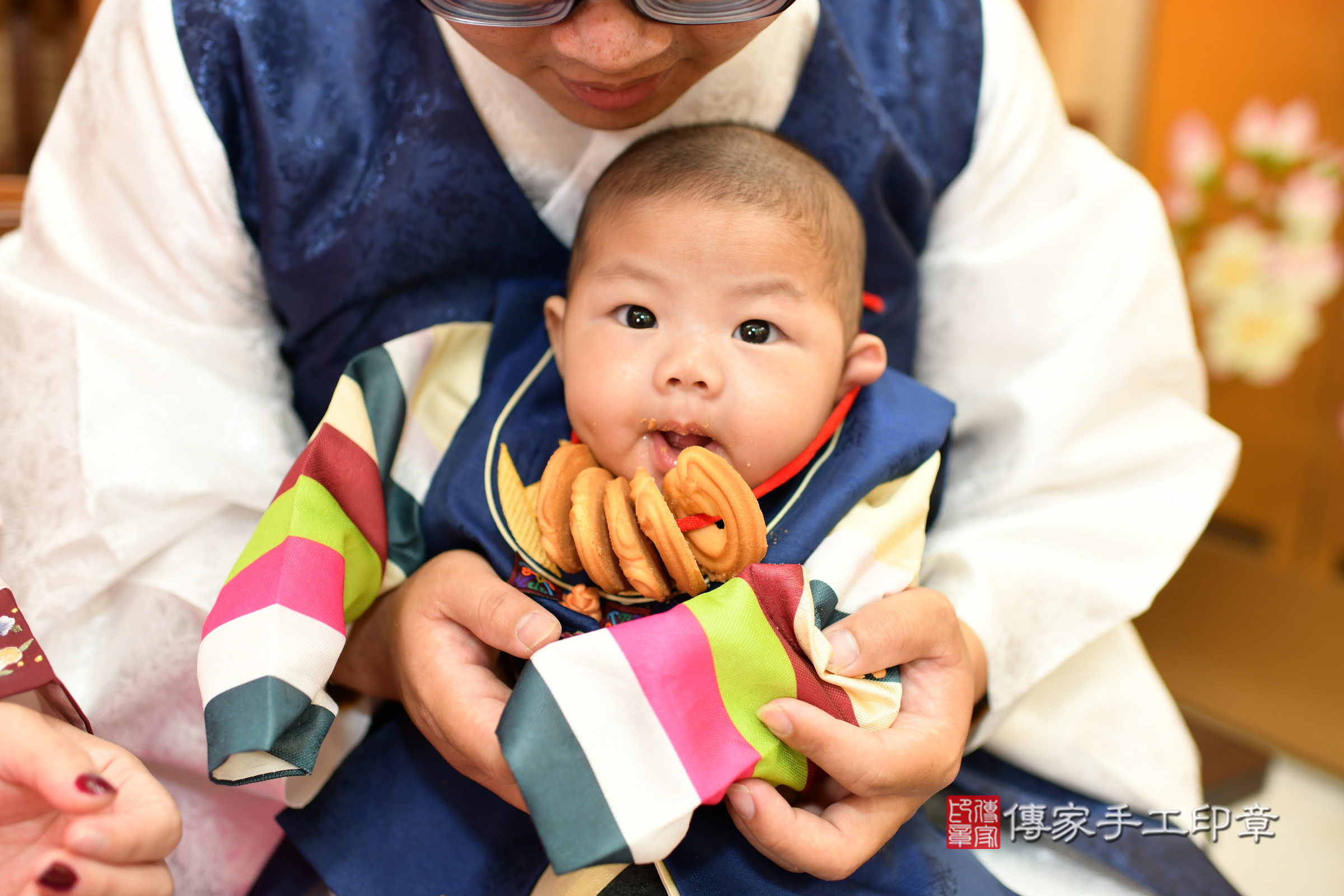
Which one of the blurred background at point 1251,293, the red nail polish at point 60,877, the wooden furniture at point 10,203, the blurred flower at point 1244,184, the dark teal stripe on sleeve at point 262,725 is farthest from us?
the blurred flower at point 1244,184

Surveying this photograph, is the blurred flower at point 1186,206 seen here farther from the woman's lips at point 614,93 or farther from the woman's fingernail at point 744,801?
the woman's fingernail at point 744,801

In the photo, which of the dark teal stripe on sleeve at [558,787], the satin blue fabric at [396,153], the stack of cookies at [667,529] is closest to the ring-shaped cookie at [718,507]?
the stack of cookies at [667,529]

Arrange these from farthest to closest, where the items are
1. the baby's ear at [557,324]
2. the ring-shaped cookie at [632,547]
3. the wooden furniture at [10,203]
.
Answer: the wooden furniture at [10,203], the baby's ear at [557,324], the ring-shaped cookie at [632,547]

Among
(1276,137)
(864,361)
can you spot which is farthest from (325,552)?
(1276,137)

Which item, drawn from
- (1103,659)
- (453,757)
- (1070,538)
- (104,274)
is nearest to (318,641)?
(453,757)

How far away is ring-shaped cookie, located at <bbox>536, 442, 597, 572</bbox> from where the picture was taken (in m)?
0.99

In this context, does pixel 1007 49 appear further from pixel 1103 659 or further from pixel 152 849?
pixel 152 849

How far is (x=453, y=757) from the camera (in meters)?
0.96

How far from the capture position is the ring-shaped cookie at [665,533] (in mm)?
884

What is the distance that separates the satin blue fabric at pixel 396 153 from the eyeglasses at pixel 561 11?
0.23 meters

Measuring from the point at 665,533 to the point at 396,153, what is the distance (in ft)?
1.86

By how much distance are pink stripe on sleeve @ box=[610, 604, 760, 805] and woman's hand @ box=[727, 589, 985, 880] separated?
3cm

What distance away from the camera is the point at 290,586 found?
0.88m

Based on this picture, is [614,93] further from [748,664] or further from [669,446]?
[748,664]
